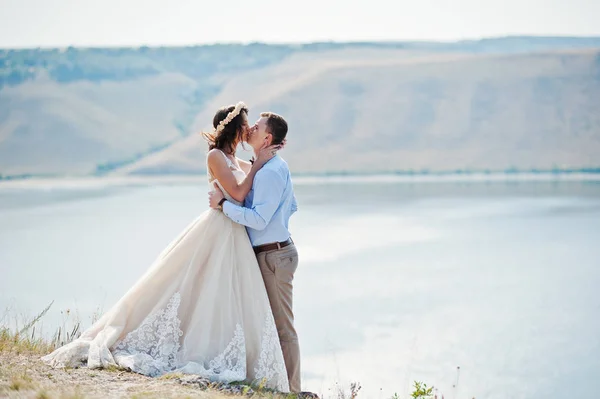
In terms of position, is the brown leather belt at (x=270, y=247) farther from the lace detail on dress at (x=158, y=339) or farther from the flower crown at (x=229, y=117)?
the flower crown at (x=229, y=117)

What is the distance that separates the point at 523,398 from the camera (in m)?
9.48

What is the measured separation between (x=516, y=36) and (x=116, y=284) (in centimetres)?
14167

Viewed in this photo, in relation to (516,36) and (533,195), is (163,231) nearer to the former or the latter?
(533,195)

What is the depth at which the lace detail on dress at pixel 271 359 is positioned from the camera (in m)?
6.11

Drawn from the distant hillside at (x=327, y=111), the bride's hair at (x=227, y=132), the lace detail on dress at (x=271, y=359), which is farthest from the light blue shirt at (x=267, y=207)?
the distant hillside at (x=327, y=111)

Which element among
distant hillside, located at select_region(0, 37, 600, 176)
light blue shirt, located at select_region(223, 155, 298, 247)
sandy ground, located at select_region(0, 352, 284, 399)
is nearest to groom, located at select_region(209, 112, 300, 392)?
light blue shirt, located at select_region(223, 155, 298, 247)

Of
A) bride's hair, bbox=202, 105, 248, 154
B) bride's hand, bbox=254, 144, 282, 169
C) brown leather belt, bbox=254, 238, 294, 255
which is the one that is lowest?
brown leather belt, bbox=254, 238, 294, 255

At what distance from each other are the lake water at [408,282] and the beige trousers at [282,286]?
9.81 ft

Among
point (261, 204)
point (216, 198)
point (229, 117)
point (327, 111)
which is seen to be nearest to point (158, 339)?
point (216, 198)

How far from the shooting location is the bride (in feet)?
19.8

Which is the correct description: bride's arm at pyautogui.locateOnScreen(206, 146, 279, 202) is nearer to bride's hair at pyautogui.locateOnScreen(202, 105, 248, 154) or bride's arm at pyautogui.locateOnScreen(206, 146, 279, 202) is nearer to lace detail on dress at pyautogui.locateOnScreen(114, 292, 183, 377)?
bride's hair at pyautogui.locateOnScreen(202, 105, 248, 154)

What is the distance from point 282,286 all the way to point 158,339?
3.11 feet

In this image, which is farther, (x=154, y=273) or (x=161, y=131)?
(x=161, y=131)

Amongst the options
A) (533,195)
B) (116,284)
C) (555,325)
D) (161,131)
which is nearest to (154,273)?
(555,325)
